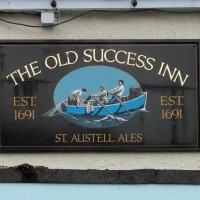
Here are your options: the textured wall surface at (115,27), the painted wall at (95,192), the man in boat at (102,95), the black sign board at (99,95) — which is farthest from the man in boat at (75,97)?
the painted wall at (95,192)

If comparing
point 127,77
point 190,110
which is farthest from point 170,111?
point 127,77

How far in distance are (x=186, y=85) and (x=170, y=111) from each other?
0.40 meters

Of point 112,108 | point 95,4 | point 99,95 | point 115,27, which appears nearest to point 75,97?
point 99,95

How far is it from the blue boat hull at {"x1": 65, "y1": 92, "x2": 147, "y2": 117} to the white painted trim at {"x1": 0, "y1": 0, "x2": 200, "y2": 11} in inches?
46.1

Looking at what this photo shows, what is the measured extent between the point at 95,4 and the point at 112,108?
135cm

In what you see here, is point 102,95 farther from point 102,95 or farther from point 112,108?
point 112,108

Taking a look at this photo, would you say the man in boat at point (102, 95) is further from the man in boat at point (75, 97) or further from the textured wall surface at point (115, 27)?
the textured wall surface at point (115, 27)

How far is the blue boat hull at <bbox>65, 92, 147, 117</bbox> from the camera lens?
5.76 m

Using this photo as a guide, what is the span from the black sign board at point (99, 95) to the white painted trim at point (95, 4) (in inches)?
17.6

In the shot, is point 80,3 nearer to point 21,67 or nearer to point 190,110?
point 21,67

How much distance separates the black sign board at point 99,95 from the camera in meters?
5.73

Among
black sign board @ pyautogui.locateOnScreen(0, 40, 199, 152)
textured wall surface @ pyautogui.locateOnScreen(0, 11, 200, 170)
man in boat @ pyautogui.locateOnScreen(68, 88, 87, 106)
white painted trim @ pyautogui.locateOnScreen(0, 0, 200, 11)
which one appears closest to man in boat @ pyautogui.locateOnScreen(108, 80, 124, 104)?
black sign board @ pyautogui.locateOnScreen(0, 40, 199, 152)

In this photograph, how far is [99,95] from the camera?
579cm

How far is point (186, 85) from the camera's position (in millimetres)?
5805
